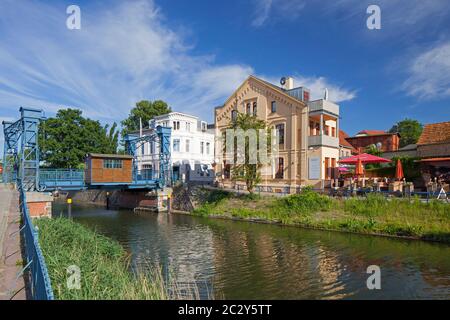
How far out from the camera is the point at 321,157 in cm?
2725

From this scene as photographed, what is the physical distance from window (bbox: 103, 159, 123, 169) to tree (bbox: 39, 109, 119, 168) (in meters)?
19.0

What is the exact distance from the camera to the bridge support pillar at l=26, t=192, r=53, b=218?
804 inches

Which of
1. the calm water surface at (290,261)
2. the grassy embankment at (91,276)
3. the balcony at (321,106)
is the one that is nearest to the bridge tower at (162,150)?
the calm water surface at (290,261)

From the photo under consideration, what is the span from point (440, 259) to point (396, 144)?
38854mm

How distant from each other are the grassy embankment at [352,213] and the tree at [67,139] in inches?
1097

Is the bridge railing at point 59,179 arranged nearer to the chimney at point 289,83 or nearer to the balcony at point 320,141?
the balcony at point 320,141

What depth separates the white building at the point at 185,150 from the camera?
132 ft

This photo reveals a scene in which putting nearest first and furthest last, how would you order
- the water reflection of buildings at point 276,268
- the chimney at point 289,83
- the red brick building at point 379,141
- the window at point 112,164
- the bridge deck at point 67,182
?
the water reflection of buildings at point 276,268
the bridge deck at point 67,182
the window at point 112,164
the chimney at point 289,83
the red brick building at point 379,141

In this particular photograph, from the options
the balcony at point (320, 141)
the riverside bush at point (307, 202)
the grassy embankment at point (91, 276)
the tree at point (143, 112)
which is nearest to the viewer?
the grassy embankment at point (91, 276)

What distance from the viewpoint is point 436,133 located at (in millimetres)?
28156

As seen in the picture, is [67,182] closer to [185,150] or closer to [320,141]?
[185,150]

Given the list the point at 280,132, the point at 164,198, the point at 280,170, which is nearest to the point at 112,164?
the point at 164,198

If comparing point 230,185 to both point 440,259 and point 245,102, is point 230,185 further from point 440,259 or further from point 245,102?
point 440,259
